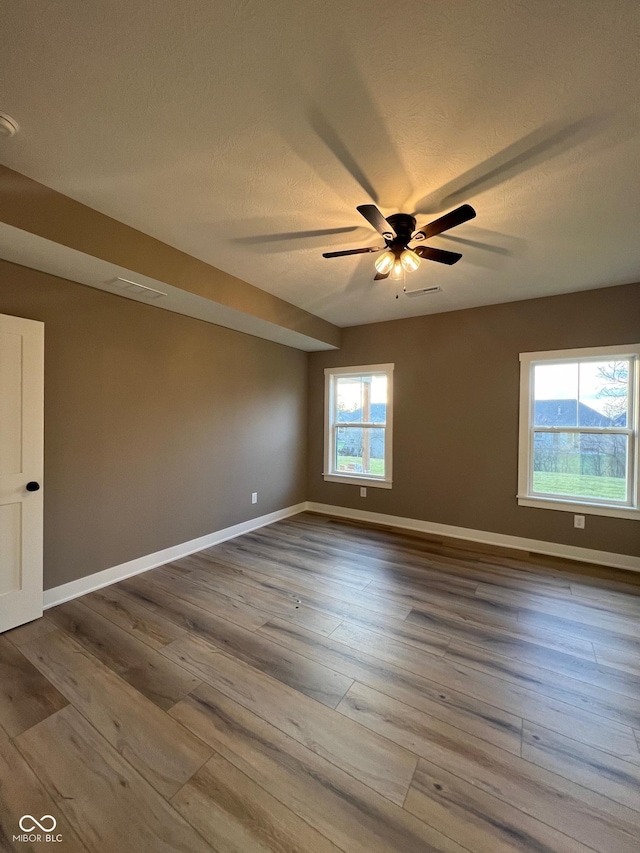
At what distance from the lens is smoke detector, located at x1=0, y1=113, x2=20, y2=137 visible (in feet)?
5.08

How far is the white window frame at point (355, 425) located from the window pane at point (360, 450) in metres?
0.07

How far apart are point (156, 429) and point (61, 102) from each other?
2.40 m

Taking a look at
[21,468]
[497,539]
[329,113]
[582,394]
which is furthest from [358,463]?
[329,113]

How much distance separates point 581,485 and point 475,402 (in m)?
1.38

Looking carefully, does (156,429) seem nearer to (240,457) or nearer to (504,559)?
(240,457)

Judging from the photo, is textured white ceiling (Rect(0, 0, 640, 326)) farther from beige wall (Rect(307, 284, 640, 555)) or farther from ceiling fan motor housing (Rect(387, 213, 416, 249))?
beige wall (Rect(307, 284, 640, 555))

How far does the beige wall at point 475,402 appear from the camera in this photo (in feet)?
11.6

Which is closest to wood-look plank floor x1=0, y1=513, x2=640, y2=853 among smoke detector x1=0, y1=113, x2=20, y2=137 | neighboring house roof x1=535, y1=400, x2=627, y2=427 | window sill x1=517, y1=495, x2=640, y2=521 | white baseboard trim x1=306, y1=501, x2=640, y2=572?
white baseboard trim x1=306, y1=501, x2=640, y2=572

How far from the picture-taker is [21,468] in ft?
7.79

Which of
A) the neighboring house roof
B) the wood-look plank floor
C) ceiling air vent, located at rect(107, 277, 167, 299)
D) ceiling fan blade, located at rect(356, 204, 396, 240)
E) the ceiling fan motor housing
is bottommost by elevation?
the wood-look plank floor

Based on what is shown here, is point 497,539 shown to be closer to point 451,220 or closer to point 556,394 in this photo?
point 556,394

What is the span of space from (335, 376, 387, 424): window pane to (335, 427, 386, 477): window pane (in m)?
0.17

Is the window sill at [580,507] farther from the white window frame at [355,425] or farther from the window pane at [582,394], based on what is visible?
the white window frame at [355,425]

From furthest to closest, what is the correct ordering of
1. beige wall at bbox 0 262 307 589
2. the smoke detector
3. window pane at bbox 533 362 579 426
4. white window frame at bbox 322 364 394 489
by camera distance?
white window frame at bbox 322 364 394 489
window pane at bbox 533 362 579 426
beige wall at bbox 0 262 307 589
the smoke detector
